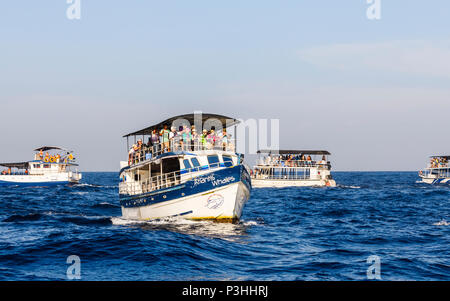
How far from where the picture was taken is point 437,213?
3219cm

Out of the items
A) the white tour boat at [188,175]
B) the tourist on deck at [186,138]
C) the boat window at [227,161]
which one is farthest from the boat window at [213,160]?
the tourist on deck at [186,138]

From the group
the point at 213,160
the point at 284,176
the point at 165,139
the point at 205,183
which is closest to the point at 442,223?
the point at 213,160

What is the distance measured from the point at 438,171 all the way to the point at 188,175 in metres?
77.5

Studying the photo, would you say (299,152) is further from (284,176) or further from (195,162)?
(195,162)

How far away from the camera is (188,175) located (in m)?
24.5

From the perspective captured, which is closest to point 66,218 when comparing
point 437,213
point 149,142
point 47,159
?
point 149,142

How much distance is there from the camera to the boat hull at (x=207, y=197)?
23.6m

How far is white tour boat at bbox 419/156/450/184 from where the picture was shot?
85.4 m

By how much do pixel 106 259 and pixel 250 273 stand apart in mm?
4942

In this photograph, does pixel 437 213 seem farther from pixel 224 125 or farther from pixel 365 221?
pixel 224 125

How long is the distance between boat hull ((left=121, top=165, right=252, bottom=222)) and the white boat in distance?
48.0 metres

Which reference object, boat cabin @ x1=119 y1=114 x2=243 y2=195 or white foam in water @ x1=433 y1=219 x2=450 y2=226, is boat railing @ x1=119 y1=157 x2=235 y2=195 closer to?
boat cabin @ x1=119 y1=114 x2=243 y2=195

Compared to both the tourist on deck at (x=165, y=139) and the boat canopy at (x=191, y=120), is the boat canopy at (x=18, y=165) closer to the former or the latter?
the boat canopy at (x=191, y=120)

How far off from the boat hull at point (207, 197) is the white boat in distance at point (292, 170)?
1890 inches
